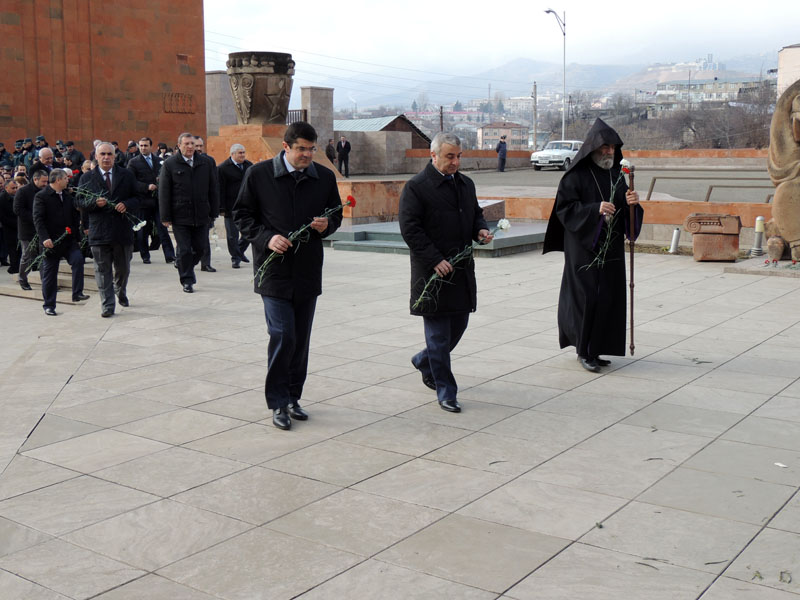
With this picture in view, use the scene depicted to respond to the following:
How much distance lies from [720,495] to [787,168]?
9.49m

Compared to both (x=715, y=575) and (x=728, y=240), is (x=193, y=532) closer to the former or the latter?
(x=715, y=575)

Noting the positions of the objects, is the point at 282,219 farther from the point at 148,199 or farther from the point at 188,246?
the point at 148,199

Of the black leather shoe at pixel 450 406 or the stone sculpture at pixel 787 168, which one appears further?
the stone sculpture at pixel 787 168

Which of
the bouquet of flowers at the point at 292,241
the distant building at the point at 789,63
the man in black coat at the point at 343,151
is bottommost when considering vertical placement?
the bouquet of flowers at the point at 292,241

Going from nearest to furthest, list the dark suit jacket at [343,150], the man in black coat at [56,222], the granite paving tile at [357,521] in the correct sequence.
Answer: the granite paving tile at [357,521] → the man in black coat at [56,222] → the dark suit jacket at [343,150]

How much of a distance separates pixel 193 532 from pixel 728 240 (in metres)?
11.4

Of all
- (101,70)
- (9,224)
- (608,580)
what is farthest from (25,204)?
(101,70)

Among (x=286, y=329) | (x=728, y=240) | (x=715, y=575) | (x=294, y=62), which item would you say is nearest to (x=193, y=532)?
(x=286, y=329)

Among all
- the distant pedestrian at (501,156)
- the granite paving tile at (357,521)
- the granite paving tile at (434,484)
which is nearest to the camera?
the granite paving tile at (357,521)

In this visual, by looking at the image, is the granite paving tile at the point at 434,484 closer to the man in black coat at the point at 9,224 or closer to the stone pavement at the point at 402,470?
the stone pavement at the point at 402,470

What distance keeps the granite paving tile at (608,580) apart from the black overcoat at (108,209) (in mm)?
7679

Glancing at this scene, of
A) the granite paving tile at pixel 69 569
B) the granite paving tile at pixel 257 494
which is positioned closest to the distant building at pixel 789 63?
the granite paving tile at pixel 257 494

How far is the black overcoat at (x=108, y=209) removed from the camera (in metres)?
10.2

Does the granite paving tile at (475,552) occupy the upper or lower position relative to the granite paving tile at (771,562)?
lower
